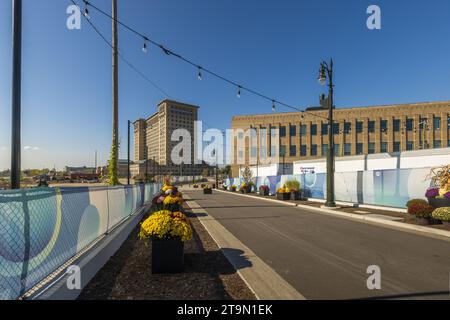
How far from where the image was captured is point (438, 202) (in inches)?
451

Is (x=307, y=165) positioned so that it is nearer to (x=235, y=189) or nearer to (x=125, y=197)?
(x=235, y=189)

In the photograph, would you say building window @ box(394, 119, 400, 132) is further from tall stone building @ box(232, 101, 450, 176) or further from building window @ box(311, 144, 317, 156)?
building window @ box(311, 144, 317, 156)

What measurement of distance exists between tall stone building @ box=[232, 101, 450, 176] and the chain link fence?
53.0 metres

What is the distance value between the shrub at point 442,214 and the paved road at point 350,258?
1.68 m

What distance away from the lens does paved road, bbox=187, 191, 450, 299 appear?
470 cm

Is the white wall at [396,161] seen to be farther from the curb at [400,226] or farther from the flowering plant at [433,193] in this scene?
the curb at [400,226]

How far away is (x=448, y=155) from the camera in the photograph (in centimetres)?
2059

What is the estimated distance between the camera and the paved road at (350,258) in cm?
470

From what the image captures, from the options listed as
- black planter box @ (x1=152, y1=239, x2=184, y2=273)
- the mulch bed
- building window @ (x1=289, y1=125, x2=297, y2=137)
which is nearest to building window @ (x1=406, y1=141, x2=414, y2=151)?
building window @ (x1=289, y1=125, x2=297, y2=137)

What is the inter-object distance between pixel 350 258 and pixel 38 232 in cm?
610

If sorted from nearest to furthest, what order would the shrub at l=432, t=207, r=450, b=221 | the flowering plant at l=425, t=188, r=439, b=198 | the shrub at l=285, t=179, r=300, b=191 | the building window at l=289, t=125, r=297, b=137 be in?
the shrub at l=432, t=207, r=450, b=221
the flowering plant at l=425, t=188, r=439, b=198
the shrub at l=285, t=179, r=300, b=191
the building window at l=289, t=125, r=297, b=137

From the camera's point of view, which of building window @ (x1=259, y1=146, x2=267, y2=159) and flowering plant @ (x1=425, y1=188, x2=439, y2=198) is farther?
building window @ (x1=259, y1=146, x2=267, y2=159)

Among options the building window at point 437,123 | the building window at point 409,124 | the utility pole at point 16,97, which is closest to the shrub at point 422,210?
the utility pole at point 16,97

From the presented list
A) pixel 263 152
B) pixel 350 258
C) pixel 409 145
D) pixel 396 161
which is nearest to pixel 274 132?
pixel 263 152
